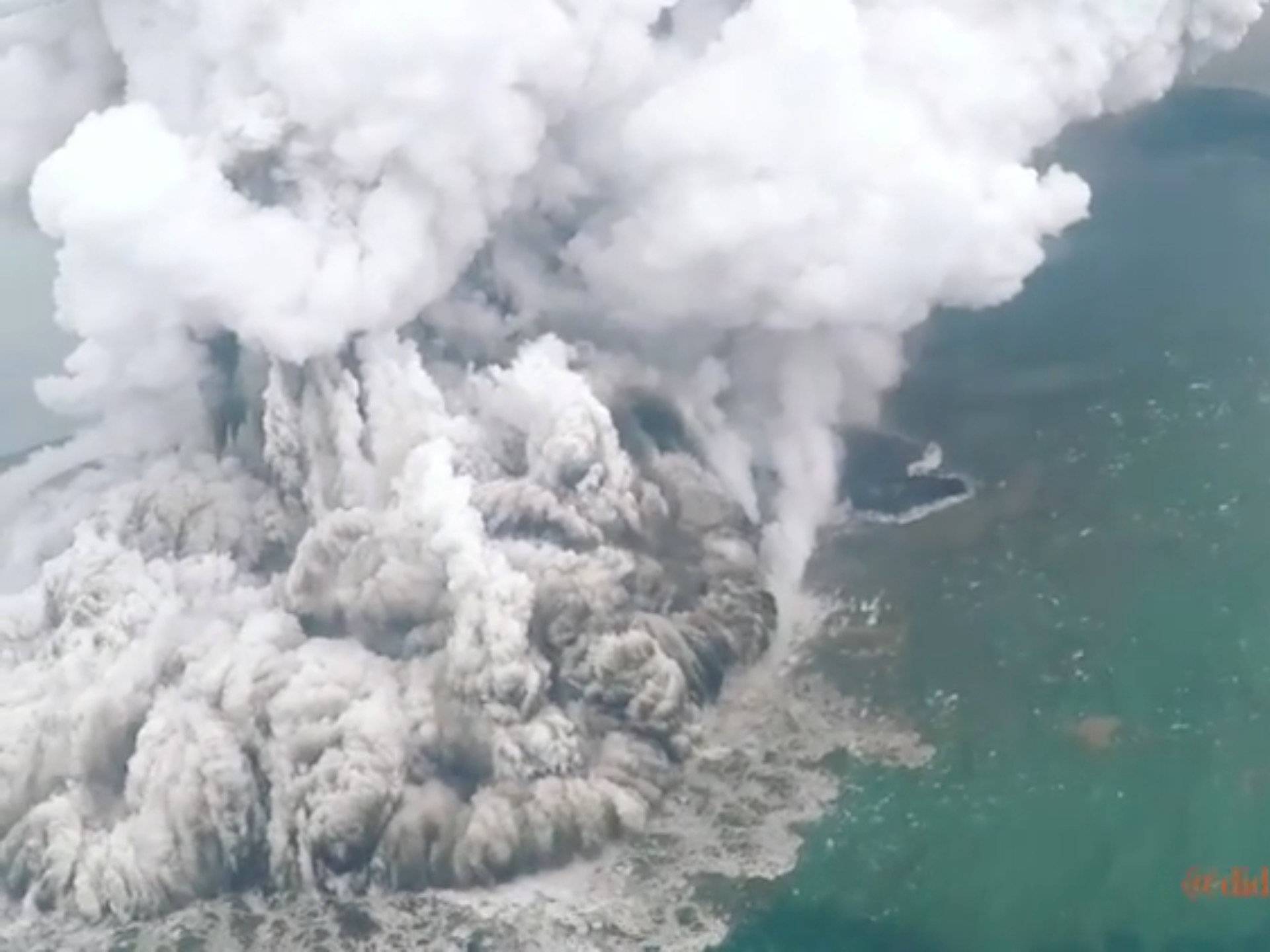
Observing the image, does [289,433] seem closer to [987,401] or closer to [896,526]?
[896,526]

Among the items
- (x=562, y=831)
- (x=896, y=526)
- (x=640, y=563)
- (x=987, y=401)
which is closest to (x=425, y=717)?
(x=562, y=831)

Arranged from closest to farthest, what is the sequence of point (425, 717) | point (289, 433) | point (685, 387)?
point (425, 717), point (289, 433), point (685, 387)

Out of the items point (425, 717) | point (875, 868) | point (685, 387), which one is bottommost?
point (875, 868)

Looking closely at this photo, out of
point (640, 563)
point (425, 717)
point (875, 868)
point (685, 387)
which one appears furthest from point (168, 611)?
point (875, 868)

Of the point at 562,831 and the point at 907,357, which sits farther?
the point at 907,357

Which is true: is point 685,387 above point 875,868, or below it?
above

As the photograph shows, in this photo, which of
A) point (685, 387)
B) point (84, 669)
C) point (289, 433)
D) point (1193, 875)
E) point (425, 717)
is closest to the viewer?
point (1193, 875)

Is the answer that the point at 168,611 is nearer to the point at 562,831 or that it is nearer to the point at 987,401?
the point at 562,831
